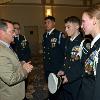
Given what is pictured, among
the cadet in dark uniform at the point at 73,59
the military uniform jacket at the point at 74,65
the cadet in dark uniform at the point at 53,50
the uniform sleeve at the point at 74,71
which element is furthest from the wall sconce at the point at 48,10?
the uniform sleeve at the point at 74,71

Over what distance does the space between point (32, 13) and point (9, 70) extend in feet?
41.0

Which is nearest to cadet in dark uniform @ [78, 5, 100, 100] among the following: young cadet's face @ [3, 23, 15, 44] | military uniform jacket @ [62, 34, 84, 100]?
young cadet's face @ [3, 23, 15, 44]

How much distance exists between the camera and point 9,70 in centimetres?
270

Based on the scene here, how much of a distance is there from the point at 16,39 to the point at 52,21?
2.78ft

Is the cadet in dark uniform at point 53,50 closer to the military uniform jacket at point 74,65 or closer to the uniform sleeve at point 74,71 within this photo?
the military uniform jacket at point 74,65

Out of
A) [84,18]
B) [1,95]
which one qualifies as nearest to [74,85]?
[1,95]

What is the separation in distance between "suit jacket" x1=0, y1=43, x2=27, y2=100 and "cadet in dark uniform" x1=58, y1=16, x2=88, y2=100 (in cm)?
96

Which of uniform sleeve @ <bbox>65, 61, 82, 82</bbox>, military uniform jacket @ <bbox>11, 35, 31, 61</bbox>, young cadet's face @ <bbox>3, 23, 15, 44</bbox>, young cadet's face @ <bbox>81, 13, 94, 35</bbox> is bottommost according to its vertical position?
uniform sleeve @ <bbox>65, 61, 82, 82</bbox>

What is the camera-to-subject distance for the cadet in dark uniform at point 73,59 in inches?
151

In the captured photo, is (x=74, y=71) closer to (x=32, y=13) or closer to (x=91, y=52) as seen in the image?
(x=91, y=52)

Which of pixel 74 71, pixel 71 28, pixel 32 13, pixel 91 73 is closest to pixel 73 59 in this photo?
pixel 74 71

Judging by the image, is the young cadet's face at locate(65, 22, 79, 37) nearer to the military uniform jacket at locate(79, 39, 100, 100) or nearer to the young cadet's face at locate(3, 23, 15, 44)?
the young cadet's face at locate(3, 23, 15, 44)

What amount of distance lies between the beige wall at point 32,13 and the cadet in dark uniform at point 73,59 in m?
10.1

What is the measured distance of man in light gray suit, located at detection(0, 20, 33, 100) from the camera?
2695mm
